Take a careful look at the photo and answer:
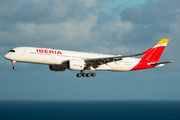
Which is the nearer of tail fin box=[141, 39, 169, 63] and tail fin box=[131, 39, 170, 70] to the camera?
tail fin box=[131, 39, 170, 70]

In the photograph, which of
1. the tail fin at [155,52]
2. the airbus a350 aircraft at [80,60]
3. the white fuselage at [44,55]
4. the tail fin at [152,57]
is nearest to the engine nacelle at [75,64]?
the airbus a350 aircraft at [80,60]

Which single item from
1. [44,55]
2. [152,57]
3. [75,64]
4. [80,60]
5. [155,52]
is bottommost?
[75,64]

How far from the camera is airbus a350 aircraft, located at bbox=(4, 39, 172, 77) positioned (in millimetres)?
41312

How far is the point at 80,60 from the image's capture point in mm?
44750

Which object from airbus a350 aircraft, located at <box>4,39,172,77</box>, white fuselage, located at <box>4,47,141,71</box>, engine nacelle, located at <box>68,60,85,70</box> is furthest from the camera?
engine nacelle, located at <box>68,60,85,70</box>

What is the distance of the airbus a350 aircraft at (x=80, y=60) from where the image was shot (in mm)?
41312

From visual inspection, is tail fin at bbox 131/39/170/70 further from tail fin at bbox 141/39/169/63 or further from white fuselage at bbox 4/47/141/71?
white fuselage at bbox 4/47/141/71

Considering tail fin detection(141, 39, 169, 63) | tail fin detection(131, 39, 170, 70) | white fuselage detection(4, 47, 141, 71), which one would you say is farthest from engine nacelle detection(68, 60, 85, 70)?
tail fin detection(141, 39, 169, 63)

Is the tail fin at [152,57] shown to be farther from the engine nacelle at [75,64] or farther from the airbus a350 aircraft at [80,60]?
the engine nacelle at [75,64]

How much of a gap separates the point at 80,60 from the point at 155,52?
70.6 ft

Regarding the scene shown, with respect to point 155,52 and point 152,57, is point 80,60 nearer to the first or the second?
point 152,57

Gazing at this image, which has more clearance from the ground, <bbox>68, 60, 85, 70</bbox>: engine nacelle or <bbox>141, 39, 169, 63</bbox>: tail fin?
<bbox>141, 39, 169, 63</bbox>: tail fin

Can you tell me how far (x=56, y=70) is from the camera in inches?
1951

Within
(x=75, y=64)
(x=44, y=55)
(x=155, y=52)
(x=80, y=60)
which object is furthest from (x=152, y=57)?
(x=44, y=55)
